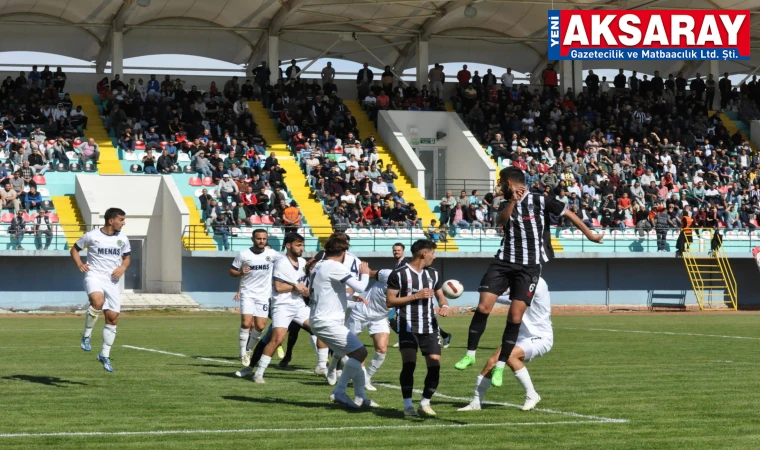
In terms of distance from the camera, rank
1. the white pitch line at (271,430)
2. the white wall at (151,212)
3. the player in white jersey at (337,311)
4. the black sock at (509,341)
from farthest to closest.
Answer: the white wall at (151,212) < the player in white jersey at (337,311) < the black sock at (509,341) < the white pitch line at (271,430)

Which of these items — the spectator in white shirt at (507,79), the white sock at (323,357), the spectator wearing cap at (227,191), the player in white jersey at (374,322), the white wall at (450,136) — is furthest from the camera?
the spectator in white shirt at (507,79)

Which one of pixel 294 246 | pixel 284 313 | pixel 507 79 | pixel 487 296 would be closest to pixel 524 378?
pixel 487 296

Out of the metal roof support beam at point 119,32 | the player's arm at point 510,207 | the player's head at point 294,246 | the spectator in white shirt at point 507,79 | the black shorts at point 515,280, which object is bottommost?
the black shorts at point 515,280

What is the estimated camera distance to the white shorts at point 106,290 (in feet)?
46.5

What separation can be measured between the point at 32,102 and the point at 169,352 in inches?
971

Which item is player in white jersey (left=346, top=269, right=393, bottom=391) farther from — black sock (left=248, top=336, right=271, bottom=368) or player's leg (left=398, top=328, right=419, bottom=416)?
player's leg (left=398, top=328, right=419, bottom=416)

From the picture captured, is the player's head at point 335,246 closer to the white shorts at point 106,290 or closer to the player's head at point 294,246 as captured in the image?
the player's head at point 294,246

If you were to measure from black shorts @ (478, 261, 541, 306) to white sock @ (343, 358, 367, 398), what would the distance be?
145 cm

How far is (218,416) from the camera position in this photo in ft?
35.9

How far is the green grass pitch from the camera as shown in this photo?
31.2 feet

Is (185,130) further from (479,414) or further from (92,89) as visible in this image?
(479,414)

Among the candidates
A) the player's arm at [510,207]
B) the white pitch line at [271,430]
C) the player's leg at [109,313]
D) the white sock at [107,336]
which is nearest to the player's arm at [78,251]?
the player's leg at [109,313]

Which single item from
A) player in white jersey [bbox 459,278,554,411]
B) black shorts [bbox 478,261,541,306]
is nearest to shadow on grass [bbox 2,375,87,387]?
player in white jersey [bbox 459,278,554,411]

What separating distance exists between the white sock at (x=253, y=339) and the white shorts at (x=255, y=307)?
0.79 ft
